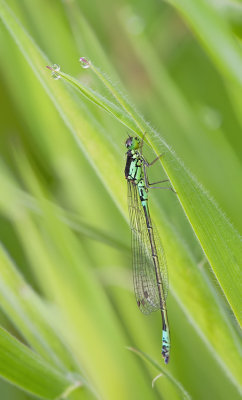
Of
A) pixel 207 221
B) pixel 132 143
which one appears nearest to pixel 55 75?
pixel 207 221

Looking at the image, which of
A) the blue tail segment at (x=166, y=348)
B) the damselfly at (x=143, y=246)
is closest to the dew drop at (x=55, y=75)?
the damselfly at (x=143, y=246)

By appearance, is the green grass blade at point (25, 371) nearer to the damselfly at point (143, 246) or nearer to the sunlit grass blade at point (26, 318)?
the sunlit grass blade at point (26, 318)

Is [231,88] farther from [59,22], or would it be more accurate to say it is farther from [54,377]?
[54,377]

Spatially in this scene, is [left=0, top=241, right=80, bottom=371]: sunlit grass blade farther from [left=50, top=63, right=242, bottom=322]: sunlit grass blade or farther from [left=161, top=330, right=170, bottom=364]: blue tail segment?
[left=50, top=63, right=242, bottom=322]: sunlit grass blade

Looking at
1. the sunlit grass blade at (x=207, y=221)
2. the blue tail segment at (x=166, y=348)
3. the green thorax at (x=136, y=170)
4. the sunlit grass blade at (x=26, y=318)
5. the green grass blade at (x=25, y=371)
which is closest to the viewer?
the sunlit grass blade at (x=207, y=221)

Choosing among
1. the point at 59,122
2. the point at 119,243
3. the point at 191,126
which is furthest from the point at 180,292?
the point at 59,122

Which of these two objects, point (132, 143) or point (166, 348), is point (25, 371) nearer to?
point (166, 348)

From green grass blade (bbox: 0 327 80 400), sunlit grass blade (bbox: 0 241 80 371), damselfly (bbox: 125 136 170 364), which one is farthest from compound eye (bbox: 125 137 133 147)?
green grass blade (bbox: 0 327 80 400)
